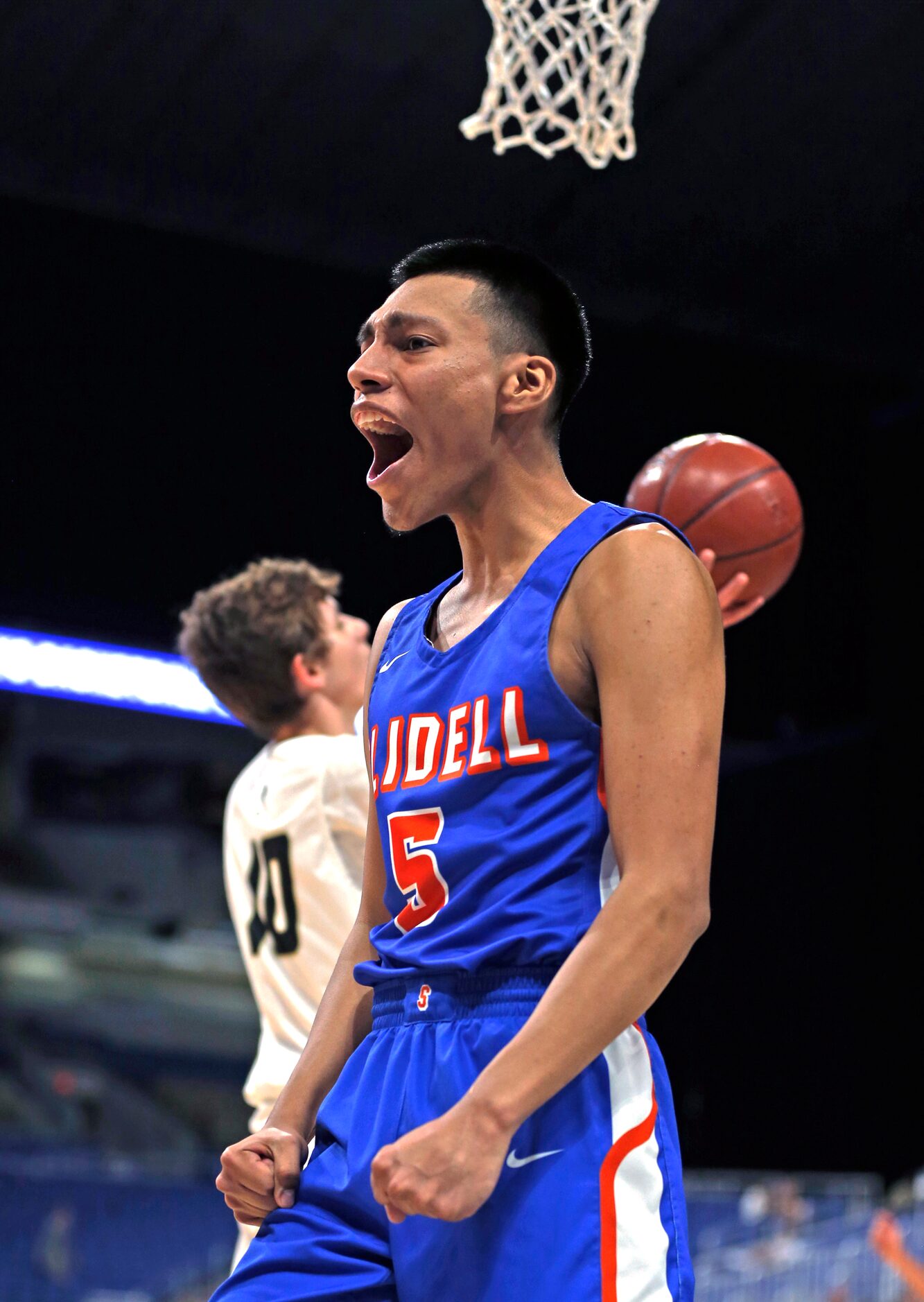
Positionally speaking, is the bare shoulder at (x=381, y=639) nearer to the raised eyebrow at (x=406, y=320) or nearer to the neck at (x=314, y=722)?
the raised eyebrow at (x=406, y=320)

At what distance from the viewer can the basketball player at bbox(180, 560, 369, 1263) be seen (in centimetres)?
353

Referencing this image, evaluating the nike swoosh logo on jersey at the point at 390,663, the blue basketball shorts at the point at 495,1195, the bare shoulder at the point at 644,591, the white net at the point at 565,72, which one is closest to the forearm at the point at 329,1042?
the blue basketball shorts at the point at 495,1195

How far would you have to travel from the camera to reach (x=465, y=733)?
1805mm

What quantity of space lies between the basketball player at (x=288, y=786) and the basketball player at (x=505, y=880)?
4.99ft

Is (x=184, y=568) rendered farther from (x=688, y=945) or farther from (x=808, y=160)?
(x=688, y=945)

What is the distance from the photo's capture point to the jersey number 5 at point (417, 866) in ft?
5.92

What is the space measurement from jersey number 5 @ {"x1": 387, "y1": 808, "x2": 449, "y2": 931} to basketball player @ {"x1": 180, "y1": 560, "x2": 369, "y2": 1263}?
1597mm

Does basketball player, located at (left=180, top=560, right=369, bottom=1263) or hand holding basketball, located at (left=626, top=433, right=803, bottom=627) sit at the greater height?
hand holding basketball, located at (left=626, top=433, right=803, bottom=627)

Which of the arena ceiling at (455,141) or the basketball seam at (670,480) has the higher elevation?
the arena ceiling at (455,141)

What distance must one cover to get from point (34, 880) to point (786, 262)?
5833mm

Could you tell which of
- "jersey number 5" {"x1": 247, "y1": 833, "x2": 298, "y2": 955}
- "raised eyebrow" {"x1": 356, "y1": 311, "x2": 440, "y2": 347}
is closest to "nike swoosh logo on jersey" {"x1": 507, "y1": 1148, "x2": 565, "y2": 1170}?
"raised eyebrow" {"x1": 356, "y1": 311, "x2": 440, "y2": 347}

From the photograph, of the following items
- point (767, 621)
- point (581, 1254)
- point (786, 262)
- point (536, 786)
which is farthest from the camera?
point (767, 621)

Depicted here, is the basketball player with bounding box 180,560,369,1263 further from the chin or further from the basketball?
the chin

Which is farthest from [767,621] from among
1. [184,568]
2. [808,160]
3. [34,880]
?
[34,880]
